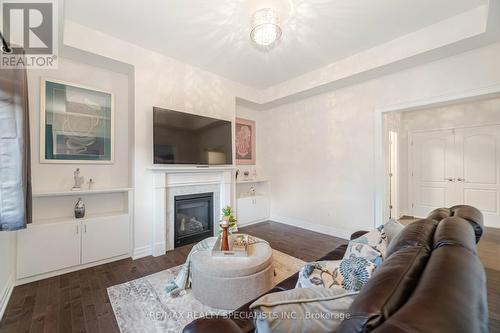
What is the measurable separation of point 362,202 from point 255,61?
2909mm

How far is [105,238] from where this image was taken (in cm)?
274

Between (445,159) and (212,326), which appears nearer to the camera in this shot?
(212,326)

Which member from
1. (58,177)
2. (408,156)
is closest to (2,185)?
(58,177)

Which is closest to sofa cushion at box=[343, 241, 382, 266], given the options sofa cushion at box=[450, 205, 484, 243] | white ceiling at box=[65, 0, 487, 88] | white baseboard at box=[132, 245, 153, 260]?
sofa cushion at box=[450, 205, 484, 243]

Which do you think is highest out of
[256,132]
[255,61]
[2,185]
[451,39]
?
[255,61]

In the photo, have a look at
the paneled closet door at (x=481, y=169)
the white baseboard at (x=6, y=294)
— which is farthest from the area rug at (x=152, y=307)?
the paneled closet door at (x=481, y=169)

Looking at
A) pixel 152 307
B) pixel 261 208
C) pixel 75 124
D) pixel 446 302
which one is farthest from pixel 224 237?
pixel 261 208

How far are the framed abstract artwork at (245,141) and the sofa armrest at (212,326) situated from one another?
3.96 metres

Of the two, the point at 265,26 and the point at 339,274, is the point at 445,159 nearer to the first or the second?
the point at 265,26

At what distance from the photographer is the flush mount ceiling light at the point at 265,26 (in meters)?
2.10

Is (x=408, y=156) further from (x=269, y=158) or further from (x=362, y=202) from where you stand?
(x=269, y=158)

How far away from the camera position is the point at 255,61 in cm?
341

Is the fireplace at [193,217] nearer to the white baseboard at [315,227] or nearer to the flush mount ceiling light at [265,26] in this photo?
the white baseboard at [315,227]

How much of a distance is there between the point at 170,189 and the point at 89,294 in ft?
4.98
